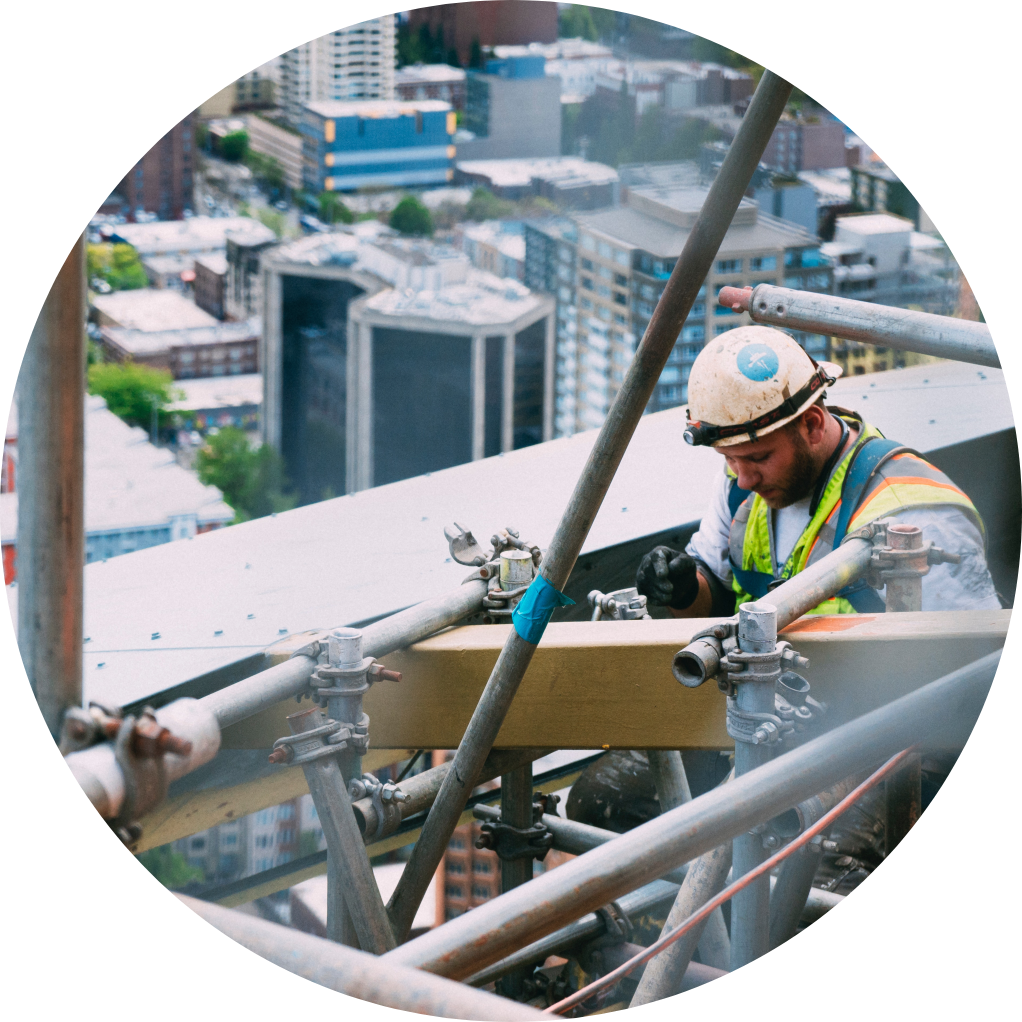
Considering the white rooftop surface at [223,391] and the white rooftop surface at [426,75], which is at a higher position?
the white rooftop surface at [426,75]

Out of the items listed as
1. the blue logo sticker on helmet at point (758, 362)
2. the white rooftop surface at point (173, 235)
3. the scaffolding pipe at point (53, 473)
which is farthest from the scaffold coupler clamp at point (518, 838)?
the white rooftop surface at point (173, 235)

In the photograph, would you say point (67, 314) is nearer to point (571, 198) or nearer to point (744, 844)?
point (744, 844)

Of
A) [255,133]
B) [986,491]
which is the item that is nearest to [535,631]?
[986,491]

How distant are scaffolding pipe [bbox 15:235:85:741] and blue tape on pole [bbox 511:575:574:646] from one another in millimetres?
1074

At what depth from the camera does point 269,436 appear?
41.7 meters

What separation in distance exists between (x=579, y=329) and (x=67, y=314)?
26.9 meters

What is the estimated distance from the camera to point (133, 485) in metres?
34.0

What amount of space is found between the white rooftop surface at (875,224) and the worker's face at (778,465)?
16.2 metres

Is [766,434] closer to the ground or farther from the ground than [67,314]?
closer to the ground

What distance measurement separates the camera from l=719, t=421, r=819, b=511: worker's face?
3.70 m

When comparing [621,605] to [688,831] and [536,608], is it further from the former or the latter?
[688,831]

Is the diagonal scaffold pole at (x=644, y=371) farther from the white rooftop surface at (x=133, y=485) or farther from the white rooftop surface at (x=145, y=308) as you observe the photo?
the white rooftop surface at (x=145, y=308)

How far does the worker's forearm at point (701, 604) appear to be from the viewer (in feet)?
13.5

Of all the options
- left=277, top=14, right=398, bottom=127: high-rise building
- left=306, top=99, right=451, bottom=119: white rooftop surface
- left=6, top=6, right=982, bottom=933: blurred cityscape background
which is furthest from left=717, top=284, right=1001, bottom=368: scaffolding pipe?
left=306, top=99, right=451, bottom=119: white rooftop surface
